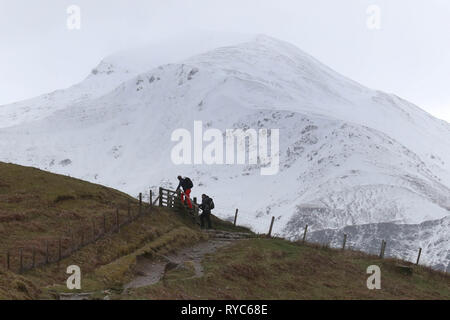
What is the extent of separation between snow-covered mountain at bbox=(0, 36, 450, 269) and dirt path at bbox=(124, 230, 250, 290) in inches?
2186

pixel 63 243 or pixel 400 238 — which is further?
pixel 400 238

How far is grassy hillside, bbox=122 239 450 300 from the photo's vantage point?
22.0 meters

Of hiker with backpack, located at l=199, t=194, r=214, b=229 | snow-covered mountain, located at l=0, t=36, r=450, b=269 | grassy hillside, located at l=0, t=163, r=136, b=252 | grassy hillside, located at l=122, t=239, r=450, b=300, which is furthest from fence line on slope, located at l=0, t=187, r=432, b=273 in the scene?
snow-covered mountain, located at l=0, t=36, r=450, b=269

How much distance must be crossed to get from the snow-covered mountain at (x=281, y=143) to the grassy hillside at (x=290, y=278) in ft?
176

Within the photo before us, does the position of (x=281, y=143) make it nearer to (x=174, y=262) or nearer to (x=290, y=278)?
(x=174, y=262)

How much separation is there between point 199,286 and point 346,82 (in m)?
183

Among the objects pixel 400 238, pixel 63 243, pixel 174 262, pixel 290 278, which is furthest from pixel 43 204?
pixel 400 238

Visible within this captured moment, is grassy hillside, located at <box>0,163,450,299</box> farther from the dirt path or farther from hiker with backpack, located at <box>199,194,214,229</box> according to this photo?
hiker with backpack, located at <box>199,194,214,229</box>

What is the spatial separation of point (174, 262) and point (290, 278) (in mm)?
5241

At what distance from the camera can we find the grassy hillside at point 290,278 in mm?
22000

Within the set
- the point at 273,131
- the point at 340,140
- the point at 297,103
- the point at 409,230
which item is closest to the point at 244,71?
the point at 297,103

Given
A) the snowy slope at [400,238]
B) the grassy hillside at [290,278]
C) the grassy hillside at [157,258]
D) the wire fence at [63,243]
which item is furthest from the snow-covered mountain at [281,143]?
the wire fence at [63,243]

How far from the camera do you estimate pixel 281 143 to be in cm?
13800

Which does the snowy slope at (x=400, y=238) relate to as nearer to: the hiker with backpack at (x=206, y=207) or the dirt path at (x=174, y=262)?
the hiker with backpack at (x=206, y=207)
